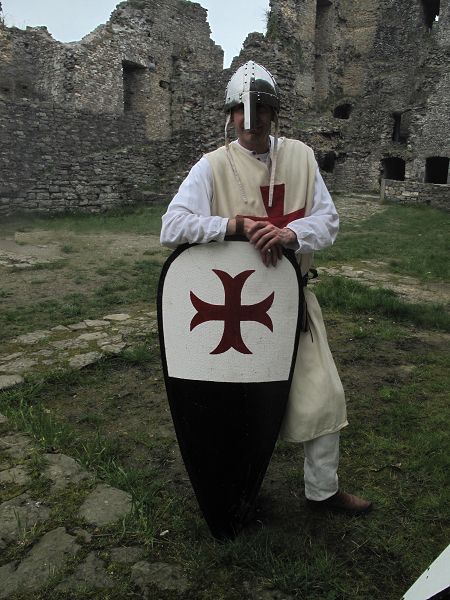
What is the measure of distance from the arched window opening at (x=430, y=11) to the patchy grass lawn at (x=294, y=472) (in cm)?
2500

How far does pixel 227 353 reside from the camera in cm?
205

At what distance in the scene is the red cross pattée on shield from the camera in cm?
203

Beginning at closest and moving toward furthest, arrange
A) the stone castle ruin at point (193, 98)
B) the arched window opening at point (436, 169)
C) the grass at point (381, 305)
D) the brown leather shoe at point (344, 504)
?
the brown leather shoe at point (344, 504)
the grass at point (381, 305)
the stone castle ruin at point (193, 98)
the arched window opening at point (436, 169)

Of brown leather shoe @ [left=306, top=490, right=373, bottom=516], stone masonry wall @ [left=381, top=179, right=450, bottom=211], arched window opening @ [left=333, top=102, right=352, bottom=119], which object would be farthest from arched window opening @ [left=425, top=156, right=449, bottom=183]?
brown leather shoe @ [left=306, top=490, right=373, bottom=516]

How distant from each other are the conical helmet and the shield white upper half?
55 cm

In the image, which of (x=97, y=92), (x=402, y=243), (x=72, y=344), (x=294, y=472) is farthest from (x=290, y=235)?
(x=97, y=92)

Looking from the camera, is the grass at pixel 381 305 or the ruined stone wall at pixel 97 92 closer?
the grass at pixel 381 305

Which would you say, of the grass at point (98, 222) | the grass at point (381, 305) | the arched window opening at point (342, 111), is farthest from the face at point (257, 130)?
the arched window opening at point (342, 111)

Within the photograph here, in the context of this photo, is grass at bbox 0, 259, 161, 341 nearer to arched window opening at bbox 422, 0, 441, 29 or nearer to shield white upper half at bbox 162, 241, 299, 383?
shield white upper half at bbox 162, 241, 299, 383

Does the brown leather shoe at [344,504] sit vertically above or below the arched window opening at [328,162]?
below

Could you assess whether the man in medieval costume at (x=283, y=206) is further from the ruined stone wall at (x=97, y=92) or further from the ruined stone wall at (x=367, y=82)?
the ruined stone wall at (x=367, y=82)

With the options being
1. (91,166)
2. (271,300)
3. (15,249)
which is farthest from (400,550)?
(91,166)

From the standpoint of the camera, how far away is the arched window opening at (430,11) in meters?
24.8

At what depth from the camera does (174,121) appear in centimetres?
1981
